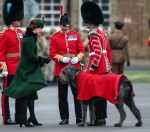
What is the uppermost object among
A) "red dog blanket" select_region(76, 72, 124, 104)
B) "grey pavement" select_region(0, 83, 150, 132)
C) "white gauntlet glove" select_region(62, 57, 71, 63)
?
"white gauntlet glove" select_region(62, 57, 71, 63)

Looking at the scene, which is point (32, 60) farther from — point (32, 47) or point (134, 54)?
point (134, 54)

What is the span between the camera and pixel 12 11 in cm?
1920

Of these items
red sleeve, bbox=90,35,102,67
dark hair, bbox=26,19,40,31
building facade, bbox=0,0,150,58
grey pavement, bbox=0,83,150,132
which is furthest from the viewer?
building facade, bbox=0,0,150,58

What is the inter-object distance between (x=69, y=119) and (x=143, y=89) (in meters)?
10.7

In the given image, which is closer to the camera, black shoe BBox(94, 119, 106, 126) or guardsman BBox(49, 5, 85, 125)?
black shoe BBox(94, 119, 106, 126)

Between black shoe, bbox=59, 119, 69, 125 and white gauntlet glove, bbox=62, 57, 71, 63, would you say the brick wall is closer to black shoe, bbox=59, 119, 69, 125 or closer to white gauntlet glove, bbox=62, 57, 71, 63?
black shoe, bbox=59, 119, 69, 125

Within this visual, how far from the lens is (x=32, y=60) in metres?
18.0

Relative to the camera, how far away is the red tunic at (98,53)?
1794cm

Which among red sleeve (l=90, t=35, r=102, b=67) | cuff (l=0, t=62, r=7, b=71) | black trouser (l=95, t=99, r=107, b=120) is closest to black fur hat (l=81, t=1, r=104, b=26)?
red sleeve (l=90, t=35, r=102, b=67)

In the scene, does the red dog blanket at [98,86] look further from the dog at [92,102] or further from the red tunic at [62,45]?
the red tunic at [62,45]

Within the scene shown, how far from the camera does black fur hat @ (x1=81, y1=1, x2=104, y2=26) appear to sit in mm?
18500

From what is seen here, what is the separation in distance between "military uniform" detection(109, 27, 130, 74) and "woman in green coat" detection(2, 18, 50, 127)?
339 inches

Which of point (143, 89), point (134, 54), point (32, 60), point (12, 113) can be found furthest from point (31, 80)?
point (134, 54)

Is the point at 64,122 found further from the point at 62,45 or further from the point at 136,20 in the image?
the point at 136,20
